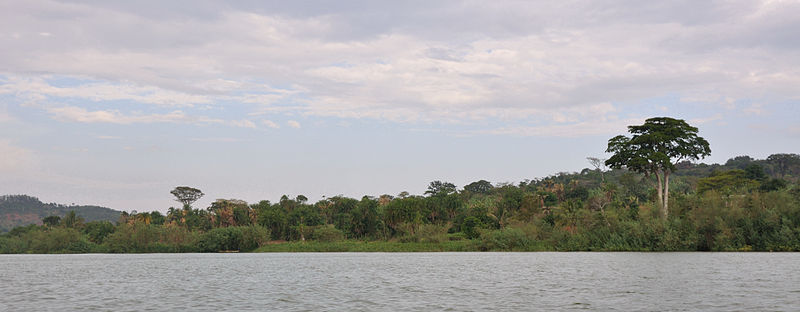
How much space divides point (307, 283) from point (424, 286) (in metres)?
7.68

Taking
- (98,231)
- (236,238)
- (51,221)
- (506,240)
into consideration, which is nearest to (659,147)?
(506,240)

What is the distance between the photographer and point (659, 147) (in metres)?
79.8

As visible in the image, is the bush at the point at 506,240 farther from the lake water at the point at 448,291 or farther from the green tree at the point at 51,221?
the green tree at the point at 51,221

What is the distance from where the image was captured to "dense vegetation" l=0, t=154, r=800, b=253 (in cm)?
6806

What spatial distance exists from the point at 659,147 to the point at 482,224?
31.6 metres

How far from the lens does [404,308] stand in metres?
24.2

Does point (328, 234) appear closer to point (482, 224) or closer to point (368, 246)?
point (368, 246)

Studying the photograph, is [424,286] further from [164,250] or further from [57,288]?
[164,250]

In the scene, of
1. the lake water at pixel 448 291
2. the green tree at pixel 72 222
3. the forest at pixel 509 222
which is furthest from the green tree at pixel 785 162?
the green tree at pixel 72 222

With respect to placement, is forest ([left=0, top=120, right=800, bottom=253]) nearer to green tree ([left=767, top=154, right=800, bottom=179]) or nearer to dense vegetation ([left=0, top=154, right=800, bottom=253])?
dense vegetation ([left=0, top=154, right=800, bottom=253])

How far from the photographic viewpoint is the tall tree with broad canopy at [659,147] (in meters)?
78.6

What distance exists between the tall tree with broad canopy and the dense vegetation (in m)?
5.01

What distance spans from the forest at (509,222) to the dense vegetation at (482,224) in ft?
0.57

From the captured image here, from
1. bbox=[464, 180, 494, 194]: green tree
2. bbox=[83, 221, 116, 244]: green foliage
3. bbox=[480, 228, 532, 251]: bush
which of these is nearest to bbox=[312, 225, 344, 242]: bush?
bbox=[480, 228, 532, 251]: bush
